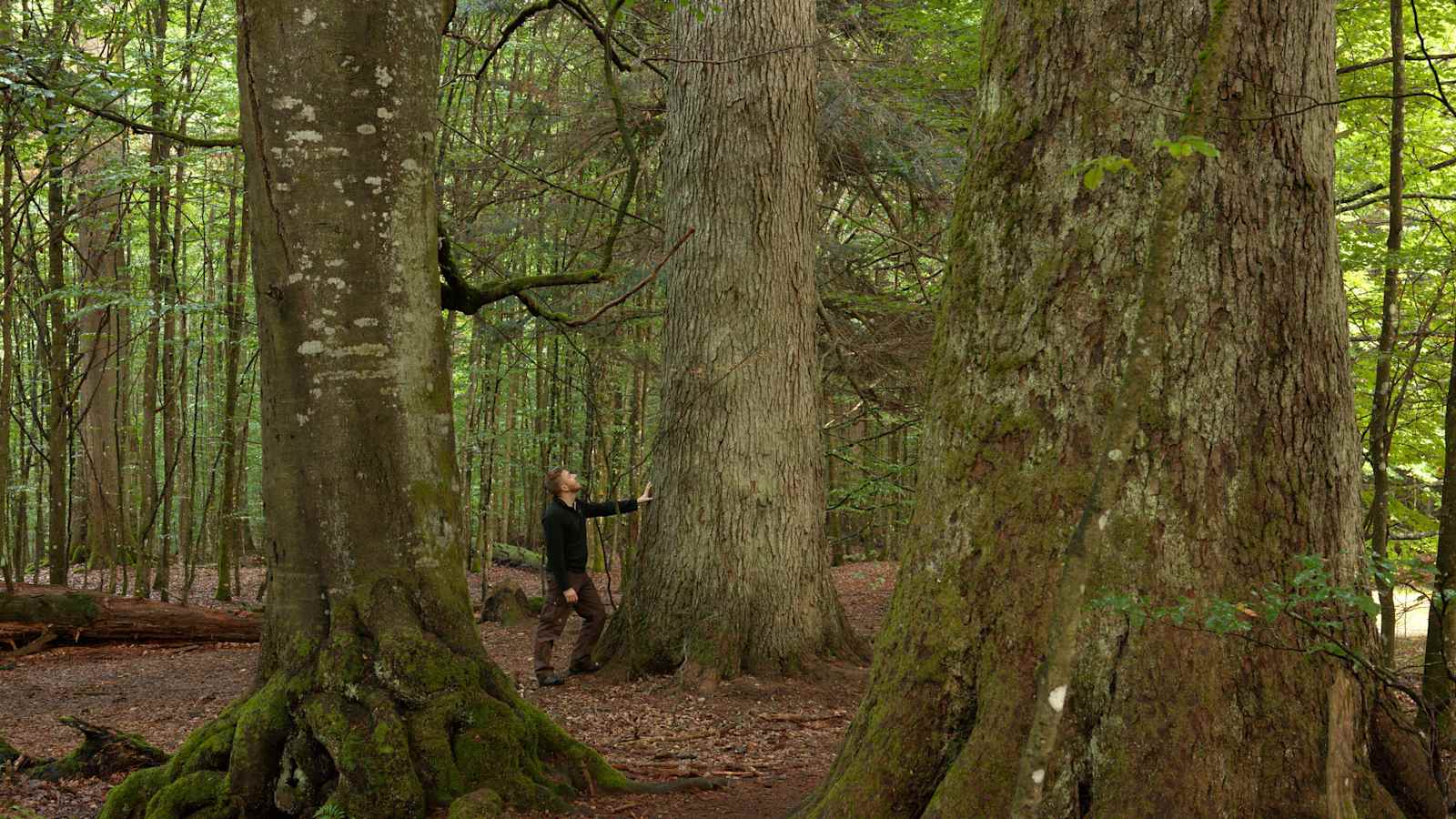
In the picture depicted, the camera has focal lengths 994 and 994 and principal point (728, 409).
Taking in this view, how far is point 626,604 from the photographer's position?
8055 mm

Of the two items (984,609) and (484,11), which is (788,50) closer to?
(484,11)

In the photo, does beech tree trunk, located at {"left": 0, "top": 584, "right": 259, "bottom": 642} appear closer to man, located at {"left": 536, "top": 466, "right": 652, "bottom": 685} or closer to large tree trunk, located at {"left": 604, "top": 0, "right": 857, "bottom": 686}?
man, located at {"left": 536, "top": 466, "right": 652, "bottom": 685}

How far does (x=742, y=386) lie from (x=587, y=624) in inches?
95.0

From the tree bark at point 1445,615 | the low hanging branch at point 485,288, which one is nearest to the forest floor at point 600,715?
the low hanging branch at point 485,288

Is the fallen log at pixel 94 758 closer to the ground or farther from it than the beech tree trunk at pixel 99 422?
closer to the ground

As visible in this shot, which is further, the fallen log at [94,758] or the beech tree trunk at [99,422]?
the beech tree trunk at [99,422]

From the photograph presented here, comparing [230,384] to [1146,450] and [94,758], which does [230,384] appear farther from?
[1146,450]

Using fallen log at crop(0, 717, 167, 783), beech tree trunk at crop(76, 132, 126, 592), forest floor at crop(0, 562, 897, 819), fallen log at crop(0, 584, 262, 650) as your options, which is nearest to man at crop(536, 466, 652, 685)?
forest floor at crop(0, 562, 897, 819)

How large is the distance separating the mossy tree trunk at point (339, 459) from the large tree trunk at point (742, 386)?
11.8ft

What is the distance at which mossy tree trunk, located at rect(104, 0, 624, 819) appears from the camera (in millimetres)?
3951

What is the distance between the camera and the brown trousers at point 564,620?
8156 mm

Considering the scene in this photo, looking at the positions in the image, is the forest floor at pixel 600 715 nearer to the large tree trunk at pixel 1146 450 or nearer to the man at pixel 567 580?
the man at pixel 567 580

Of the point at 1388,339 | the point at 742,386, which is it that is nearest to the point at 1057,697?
the point at 1388,339

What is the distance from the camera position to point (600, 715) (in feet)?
22.4
